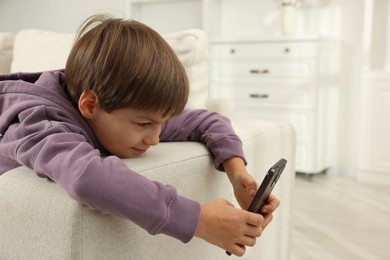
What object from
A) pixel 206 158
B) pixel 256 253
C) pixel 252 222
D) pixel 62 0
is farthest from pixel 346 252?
pixel 62 0

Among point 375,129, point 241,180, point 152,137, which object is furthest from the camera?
point 375,129

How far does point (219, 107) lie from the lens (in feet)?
4.96

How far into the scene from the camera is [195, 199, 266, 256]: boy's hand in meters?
0.76

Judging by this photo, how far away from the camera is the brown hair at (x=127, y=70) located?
0.82 metres

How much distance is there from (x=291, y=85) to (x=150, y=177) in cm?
245

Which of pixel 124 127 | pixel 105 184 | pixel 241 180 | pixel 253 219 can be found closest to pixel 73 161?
pixel 105 184

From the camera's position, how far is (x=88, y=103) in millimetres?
858

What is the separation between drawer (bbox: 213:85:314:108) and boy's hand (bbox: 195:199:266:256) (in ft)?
7.81

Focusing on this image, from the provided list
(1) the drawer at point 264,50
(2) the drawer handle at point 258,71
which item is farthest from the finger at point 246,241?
(2) the drawer handle at point 258,71

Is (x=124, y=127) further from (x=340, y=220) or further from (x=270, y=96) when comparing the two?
(x=270, y=96)

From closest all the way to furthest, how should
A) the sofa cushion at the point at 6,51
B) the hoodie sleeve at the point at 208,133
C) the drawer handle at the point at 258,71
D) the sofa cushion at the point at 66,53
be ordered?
the hoodie sleeve at the point at 208,133, the sofa cushion at the point at 66,53, the sofa cushion at the point at 6,51, the drawer handle at the point at 258,71

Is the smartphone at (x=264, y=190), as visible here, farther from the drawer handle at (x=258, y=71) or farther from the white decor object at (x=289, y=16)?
the white decor object at (x=289, y=16)

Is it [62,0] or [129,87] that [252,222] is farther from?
[62,0]

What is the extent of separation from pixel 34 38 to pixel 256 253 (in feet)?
3.41
